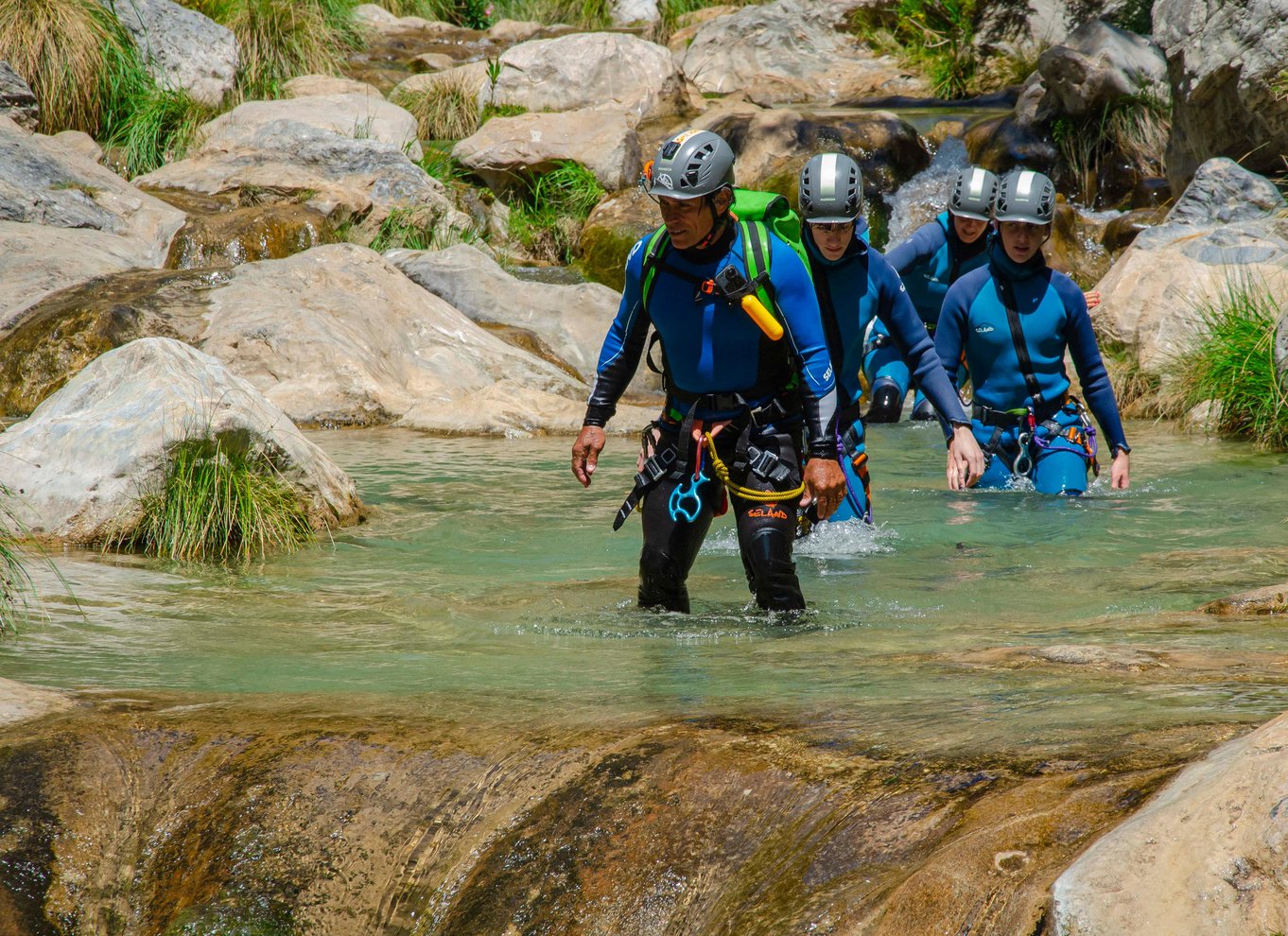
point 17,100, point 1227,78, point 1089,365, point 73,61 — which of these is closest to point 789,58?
point 1227,78

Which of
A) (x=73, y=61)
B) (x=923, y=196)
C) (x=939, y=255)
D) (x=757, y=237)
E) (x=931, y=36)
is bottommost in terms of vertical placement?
(x=757, y=237)

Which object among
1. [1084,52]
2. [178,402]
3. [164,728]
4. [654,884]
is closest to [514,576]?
[178,402]

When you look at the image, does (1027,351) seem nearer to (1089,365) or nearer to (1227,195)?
(1089,365)

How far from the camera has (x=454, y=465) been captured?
8969mm

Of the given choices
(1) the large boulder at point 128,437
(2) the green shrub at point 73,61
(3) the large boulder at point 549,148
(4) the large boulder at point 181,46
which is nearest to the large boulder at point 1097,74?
(3) the large boulder at point 549,148

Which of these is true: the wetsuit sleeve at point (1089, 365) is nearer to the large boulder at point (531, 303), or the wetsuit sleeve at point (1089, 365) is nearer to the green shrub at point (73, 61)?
the large boulder at point (531, 303)

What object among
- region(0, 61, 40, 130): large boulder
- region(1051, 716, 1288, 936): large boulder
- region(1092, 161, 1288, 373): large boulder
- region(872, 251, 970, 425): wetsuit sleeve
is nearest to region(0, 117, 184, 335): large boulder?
region(0, 61, 40, 130): large boulder

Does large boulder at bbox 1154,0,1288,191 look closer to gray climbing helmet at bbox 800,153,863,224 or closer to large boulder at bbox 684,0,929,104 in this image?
large boulder at bbox 684,0,929,104

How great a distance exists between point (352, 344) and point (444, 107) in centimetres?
907

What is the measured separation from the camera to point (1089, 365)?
22.1 ft

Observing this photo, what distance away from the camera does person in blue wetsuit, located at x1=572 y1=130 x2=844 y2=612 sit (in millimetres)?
4344

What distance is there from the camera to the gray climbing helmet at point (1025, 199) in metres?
6.55

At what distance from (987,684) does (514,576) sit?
2781mm

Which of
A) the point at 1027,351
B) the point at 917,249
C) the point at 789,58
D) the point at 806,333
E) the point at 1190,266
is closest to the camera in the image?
the point at 806,333
